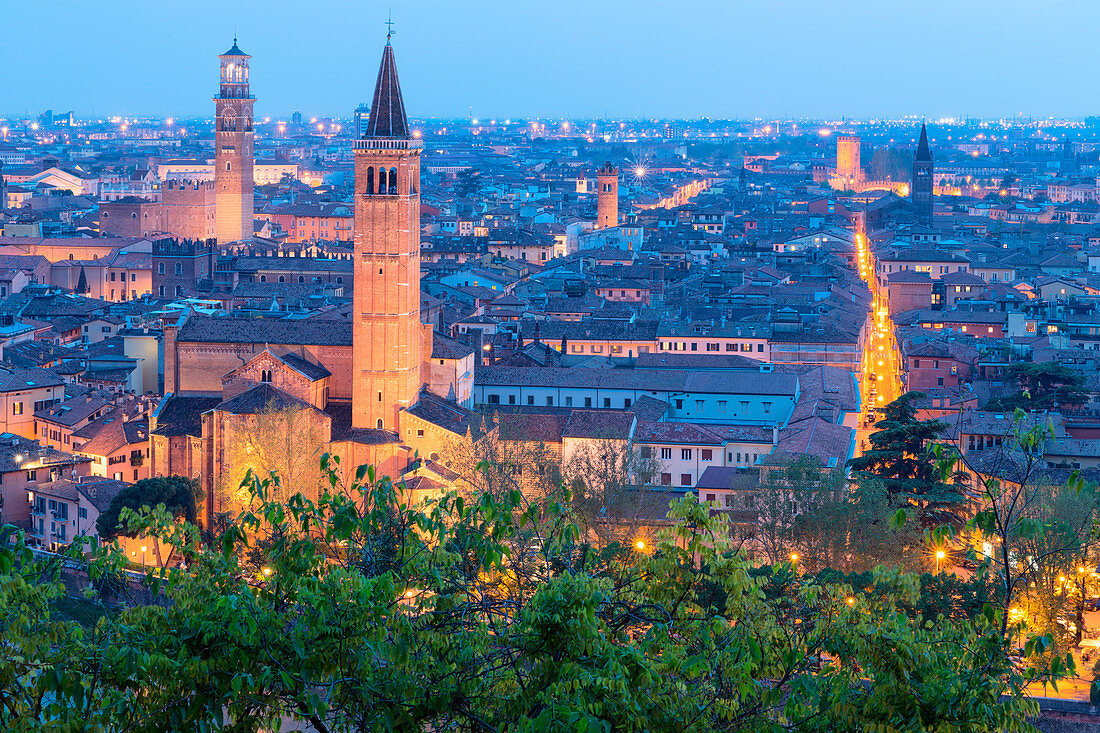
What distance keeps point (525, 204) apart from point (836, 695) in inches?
2817

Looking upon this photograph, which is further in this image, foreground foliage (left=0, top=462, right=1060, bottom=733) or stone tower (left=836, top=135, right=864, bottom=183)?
stone tower (left=836, top=135, right=864, bottom=183)

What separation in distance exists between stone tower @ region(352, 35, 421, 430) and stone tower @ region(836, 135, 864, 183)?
88.4 meters

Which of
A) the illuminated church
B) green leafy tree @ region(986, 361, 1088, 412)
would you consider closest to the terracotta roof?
the illuminated church

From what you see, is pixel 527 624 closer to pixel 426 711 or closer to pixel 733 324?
pixel 426 711

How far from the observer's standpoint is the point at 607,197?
66062 millimetres

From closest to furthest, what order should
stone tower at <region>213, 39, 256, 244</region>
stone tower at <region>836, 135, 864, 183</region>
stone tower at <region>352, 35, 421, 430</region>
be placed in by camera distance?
1. stone tower at <region>352, 35, 421, 430</region>
2. stone tower at <region>213, 39, 256, 244</region>
3. stone tower at <region>836, 135, 864, 183</region>

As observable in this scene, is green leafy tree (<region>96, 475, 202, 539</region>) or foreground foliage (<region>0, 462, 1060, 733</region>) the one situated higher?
foreground foliage (<region>0, 462, 1060, 733</region>)

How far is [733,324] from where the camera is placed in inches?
1254

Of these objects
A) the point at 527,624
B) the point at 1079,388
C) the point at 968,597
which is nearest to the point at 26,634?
the point at 527,624

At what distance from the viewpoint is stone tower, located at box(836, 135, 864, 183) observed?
10888cm

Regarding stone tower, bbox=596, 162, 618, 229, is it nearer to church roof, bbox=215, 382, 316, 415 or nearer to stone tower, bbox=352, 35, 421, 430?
stone tower, bbox=352, 35, 421, 430

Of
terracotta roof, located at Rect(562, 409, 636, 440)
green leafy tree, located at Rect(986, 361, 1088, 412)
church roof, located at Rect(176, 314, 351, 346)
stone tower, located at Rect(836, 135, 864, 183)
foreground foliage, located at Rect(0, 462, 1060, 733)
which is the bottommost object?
terracotta roof, located at Rect(562, 409, 636, 440)

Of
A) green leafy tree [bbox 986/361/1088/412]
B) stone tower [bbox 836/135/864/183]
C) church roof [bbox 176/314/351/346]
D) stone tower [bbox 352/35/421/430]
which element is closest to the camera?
stone tower [bbox 352/35/421/430]

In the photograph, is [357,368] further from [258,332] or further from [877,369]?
[877,369]
